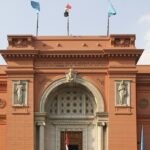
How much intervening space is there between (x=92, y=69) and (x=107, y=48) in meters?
1.54

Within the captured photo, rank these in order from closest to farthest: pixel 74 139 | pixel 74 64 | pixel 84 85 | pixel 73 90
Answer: pixel 84 85 < pixel 74 64 < pixel 74 139 < pixel 73 90

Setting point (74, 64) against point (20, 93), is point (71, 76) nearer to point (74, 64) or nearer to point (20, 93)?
point (74, 64)

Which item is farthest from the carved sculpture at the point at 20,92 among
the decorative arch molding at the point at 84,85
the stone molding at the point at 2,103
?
the stone molding at the point at 2,103

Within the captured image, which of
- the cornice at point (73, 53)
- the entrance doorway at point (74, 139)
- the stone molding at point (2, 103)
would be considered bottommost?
the entrance doorway at point (74, 139)

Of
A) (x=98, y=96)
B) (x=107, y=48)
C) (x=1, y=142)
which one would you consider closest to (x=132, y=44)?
(x=107, y=48)

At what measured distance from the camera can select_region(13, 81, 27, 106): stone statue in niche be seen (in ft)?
113

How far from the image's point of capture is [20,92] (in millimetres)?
34500

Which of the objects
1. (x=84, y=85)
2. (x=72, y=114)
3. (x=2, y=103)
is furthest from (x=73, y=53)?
(x=2, y=103)

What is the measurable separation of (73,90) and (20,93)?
3.41 m

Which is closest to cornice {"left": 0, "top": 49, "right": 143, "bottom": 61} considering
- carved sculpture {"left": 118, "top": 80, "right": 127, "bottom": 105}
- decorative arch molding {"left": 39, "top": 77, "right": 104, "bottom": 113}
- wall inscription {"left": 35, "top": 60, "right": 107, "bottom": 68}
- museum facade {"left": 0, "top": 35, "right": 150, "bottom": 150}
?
museum facade {"left": 0, "top": 35, "right": 150, "bottom": 150}

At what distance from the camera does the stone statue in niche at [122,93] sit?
34.4 m

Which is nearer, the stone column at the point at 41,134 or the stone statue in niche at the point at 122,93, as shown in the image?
the stone column at the point at 41,134

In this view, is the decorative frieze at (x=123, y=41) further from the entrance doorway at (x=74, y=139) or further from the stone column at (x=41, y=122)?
the stone column at (x=41, y=122)

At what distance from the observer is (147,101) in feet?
118
